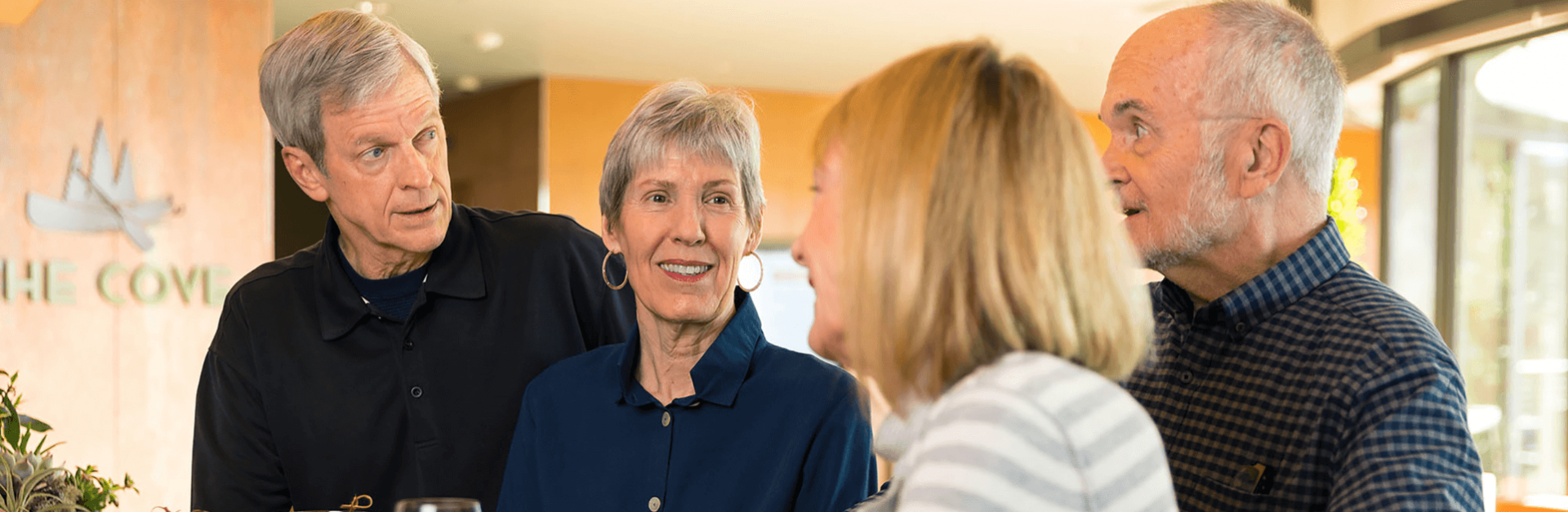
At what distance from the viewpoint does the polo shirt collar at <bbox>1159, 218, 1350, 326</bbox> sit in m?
1.31

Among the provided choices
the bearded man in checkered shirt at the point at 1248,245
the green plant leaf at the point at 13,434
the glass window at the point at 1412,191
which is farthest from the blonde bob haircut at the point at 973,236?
the glass window at the point at 1412,191

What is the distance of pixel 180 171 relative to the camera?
202 inches

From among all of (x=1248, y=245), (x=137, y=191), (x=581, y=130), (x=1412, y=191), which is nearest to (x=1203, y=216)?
(x=1248, y=245)

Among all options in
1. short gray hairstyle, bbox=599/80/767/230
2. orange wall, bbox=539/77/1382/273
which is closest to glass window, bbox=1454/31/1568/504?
orange wall, bbox=539/77/1382/273

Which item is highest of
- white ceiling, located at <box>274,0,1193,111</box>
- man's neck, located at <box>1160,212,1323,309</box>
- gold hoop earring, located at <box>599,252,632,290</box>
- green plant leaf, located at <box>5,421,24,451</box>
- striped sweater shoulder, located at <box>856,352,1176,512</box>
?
white ceiling, located at <box>274,0,1193,111</box>

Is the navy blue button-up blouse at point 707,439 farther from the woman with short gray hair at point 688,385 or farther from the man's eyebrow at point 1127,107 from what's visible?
the man's eyebrow at point 1127,107

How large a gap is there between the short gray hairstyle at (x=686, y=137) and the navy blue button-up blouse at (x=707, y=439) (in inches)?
7.9

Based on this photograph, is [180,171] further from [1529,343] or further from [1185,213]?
[1529,343]

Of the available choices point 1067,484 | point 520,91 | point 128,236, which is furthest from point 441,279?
point 520,91

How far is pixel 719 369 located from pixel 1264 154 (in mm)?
735

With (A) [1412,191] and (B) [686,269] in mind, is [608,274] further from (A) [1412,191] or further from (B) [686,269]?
(A) [1412,191]

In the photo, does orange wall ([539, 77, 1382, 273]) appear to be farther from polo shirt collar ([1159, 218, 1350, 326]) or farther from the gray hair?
polo shirt collar ([1159, 218, 1350, 326])

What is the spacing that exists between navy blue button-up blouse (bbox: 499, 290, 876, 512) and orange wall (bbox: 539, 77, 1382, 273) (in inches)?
286

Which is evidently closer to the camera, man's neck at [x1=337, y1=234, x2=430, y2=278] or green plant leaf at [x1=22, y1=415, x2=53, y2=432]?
green plant leaf at [x1=22, y1=415, x2=53, y2=432]
